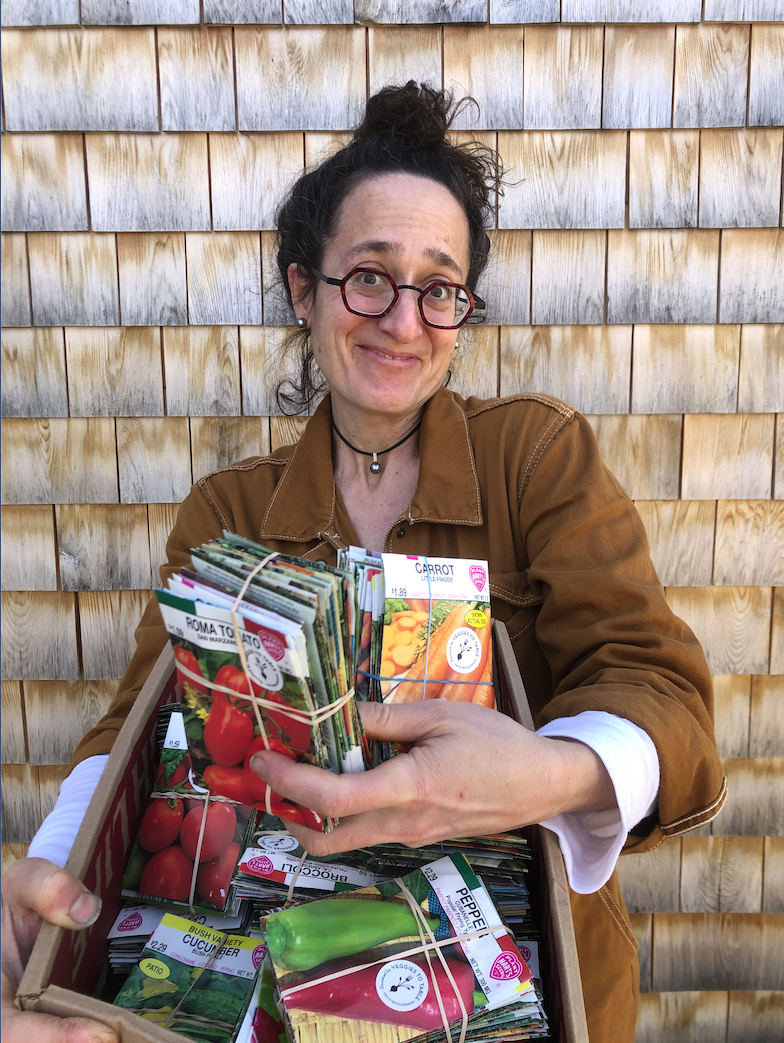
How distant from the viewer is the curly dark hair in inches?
64.0

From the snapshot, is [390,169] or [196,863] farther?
[390,169]

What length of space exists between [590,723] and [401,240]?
977mm

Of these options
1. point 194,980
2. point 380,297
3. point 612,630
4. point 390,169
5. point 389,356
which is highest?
point 390,169

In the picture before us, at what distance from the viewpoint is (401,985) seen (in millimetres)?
885

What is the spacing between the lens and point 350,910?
953 millimetres

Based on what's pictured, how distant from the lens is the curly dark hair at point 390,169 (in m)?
1.63

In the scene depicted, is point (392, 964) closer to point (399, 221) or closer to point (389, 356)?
point (389, 356)

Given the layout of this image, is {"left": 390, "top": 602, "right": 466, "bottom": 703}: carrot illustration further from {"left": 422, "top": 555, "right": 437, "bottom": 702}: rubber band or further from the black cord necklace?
the black cord necklace

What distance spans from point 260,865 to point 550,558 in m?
0.71

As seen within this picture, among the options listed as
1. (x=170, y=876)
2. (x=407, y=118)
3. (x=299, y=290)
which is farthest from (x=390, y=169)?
(x=170, y=876)

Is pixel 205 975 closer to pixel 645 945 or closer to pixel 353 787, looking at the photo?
pixel 353 787

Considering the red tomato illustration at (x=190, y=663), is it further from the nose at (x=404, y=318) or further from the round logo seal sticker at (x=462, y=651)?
the nose at (x=404, y=318)

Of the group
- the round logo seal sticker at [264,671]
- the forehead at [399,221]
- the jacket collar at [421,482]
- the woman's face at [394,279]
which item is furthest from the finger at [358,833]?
the forehead at [399,221]

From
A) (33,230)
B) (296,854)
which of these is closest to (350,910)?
(296,854)
